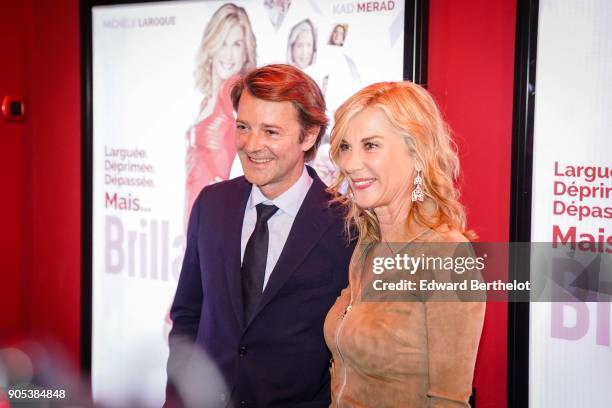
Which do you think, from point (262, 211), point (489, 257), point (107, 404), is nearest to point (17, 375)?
point (107, 404)

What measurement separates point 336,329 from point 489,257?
73 centimetres

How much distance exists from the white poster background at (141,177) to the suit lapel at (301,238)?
0.74 m

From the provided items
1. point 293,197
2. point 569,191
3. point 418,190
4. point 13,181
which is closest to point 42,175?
point 13,181

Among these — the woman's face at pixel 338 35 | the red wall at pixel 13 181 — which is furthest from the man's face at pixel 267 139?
the red wall at pixel 13 181

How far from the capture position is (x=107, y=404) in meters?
3.21

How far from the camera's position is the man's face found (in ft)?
6.71

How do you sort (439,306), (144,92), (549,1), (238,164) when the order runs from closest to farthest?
(439,306) < (549,1) < (238,164) < (144,92)

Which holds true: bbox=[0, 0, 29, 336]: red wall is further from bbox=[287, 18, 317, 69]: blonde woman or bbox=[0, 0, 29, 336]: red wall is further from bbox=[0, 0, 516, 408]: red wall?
bbox=[287, 18, 317, 69]: blonde woman

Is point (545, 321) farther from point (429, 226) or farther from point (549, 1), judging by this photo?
point (549, 1)

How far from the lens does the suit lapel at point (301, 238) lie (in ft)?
6.58

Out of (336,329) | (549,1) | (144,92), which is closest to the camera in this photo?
(336,329)

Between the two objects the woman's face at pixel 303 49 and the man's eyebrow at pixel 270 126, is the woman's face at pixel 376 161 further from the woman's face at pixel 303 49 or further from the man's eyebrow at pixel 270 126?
the woman's face at pixel 303 49

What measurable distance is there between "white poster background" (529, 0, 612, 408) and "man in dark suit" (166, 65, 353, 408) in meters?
0.66

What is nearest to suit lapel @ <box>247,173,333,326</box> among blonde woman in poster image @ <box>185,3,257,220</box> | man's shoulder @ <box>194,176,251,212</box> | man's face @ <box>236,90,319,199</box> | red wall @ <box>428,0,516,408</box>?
man's face @ <box>236,90,319,199</box>
